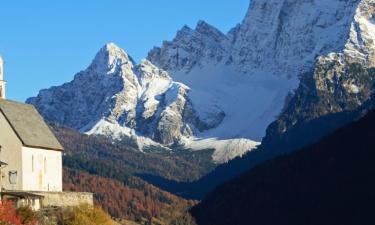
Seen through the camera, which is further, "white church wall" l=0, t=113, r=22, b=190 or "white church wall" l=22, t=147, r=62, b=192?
"white church wall" l=22, t=147, r=62, b=192

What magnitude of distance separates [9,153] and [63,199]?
20.6 ft

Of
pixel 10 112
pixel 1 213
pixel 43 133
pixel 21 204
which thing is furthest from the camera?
pixel 43 133

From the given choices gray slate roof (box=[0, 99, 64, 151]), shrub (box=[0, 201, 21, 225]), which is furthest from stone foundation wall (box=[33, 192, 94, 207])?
shrub (box=[0, 201, 21, 225])

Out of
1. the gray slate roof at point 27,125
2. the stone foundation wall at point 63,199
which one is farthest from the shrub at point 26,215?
the gray slate roof at point 27,125

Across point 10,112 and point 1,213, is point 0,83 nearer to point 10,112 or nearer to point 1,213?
point 10,112

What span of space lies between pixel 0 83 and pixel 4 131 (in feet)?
30.3

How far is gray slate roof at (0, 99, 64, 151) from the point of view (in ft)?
280

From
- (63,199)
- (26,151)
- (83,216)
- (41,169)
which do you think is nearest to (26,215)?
(83,216)

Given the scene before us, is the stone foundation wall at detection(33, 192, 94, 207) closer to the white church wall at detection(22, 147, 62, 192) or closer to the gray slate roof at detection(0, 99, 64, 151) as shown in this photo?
the white church wall at detection(22, 147, 62, 192)

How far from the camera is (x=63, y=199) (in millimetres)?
87812

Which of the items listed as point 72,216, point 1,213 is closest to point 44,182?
point 72,216

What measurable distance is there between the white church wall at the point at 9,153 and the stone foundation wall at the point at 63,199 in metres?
2.28

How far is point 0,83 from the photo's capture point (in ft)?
303

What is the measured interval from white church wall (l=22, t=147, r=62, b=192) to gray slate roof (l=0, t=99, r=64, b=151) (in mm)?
579
